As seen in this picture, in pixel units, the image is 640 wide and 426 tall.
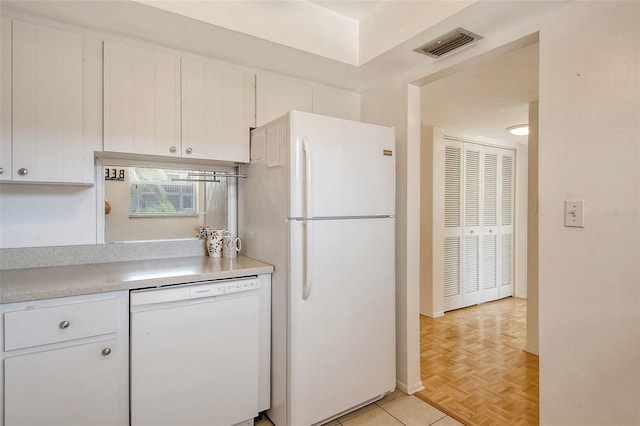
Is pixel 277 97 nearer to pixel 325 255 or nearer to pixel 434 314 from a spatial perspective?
pixel 325 255

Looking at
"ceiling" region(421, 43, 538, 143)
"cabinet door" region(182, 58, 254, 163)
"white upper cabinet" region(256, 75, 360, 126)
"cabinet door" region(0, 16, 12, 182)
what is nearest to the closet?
"ceiling" region(421, 43, 538, 143)

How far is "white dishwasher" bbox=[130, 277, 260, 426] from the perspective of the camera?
5.20 feet

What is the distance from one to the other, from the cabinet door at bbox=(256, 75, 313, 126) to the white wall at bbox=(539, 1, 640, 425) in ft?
4.77

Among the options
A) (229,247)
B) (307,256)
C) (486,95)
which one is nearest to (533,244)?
(486,95)

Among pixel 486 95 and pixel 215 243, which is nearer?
pixel 215 243

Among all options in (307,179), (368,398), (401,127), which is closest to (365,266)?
(307,179)

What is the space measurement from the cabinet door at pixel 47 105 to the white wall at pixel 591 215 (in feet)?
7.59

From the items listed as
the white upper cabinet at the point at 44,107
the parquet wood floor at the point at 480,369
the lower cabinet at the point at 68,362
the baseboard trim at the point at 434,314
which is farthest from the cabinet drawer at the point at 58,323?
the baseboard trim at the point at 434,314

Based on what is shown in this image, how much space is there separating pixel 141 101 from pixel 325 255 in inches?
52.7

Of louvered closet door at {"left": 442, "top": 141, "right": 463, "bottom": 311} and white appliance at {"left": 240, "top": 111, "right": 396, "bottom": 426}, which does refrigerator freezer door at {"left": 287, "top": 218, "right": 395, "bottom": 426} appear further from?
louvered closet door at {"left": 442, "top": 141, "right": 463, "bottom": 311}

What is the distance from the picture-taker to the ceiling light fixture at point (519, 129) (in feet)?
13.0

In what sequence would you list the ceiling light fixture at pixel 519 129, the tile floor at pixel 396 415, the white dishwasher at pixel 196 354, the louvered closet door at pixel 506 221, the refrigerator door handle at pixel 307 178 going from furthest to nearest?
the louvered closet door at pixel 506 221 < the ceiling light fixture at pixel 519 129 < the tile floor at pixel 396 415 < the refrigerator door handle at pixel 307 178 < the white dishwasher at pixel 196 354

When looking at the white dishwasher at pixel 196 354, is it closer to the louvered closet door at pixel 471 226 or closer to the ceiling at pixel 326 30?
the ceiling at pixel 326 30

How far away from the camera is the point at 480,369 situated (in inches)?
107
